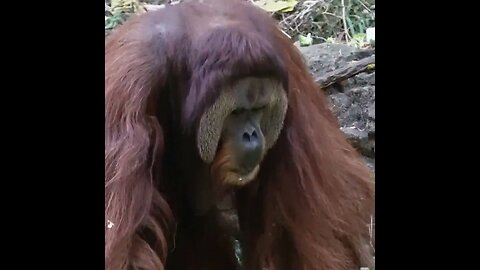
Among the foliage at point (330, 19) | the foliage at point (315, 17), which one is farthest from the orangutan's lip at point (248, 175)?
the foliage at point (330, 19)

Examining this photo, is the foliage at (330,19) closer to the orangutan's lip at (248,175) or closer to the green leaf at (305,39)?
the green leaf at (305,39)

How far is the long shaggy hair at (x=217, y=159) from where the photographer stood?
1.97 meters

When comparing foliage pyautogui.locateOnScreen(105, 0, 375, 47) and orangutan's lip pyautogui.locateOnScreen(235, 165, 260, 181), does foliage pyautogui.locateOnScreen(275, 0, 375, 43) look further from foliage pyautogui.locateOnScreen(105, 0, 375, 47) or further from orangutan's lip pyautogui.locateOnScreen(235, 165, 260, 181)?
orangutan's lip pyautogui.locateOnScreen(235, 165, 260, 181)

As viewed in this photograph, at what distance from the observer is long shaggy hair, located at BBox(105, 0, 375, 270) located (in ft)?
6.47

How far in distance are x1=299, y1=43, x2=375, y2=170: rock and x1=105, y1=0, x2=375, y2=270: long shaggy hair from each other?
1.66 feet

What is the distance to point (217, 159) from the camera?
2.15 meters

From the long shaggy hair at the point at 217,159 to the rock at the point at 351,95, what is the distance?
506 mm

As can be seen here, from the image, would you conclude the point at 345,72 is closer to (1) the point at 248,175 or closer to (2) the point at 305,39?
(2) the point at 305,39
